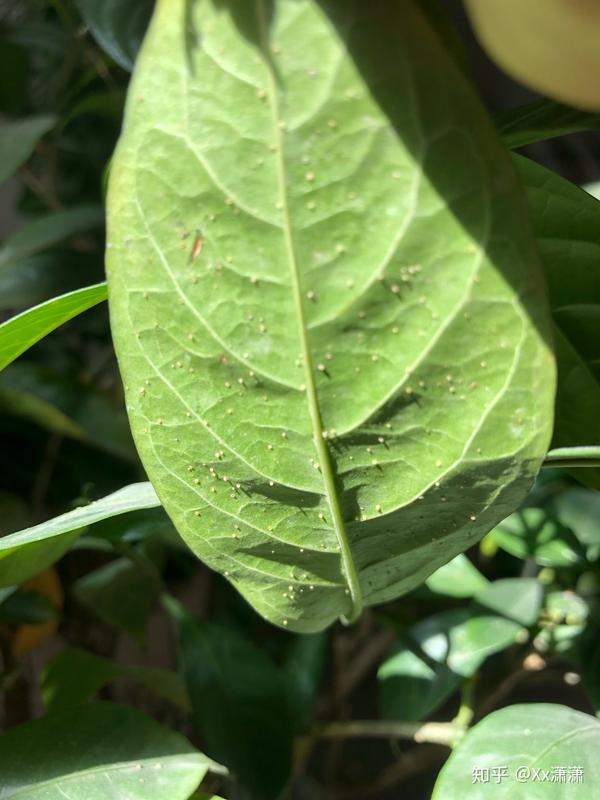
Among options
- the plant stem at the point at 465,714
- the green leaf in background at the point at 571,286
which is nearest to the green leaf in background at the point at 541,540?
the plant stem at the point at 465,714

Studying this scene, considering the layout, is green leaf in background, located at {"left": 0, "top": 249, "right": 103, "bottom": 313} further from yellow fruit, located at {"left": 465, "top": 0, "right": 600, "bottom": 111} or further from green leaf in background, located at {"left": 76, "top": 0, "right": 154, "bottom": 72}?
yellow fruit, located at {"left": 465, "top": 0, "right": 600, "bottom": 111}

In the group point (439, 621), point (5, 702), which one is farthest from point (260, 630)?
point (439, 621)

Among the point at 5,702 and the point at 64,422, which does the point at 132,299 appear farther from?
the point at 5,702

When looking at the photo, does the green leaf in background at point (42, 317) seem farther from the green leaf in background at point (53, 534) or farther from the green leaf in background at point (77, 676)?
the green leaf in background at point (77, 676)

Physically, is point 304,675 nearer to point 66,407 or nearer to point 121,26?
point 66,407

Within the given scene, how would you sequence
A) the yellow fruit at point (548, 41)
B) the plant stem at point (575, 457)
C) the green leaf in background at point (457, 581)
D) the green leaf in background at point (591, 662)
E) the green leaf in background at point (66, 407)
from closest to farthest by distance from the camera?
the yellow fruit at point (548, 41) < the plant stem at point (575, 457) < the green leaf in background at point (591, 662) < the green leaf in background at point (457, 581) < the green leaf in background at point (66, 407)

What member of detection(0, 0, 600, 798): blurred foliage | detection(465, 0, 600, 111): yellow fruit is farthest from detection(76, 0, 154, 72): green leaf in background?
detection(465, 0, 600, 111): yellow fruit

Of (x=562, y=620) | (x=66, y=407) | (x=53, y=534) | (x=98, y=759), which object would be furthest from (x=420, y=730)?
(x=66, y=407)
